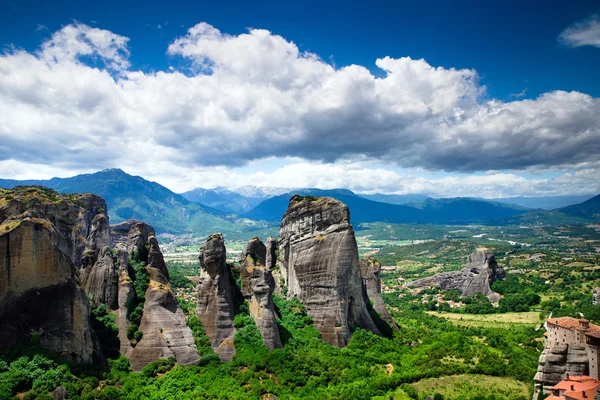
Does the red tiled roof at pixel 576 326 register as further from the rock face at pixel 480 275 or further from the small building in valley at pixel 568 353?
the rock face at pixel 480 275

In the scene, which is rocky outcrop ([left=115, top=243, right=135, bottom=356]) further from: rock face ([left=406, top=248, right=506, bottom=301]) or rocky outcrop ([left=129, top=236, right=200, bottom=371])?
rock face ([left=406, top=248, right=506, bottom=301])

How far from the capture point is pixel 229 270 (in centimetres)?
4828

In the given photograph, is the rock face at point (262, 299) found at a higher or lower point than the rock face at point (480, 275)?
higher

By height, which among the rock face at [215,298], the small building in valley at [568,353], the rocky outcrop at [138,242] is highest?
the rocky outcrop at [138,242]

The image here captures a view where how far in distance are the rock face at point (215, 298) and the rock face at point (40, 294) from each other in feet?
36.2

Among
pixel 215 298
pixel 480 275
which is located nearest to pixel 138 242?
pixel 215 298

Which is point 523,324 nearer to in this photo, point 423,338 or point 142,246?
point 423,338

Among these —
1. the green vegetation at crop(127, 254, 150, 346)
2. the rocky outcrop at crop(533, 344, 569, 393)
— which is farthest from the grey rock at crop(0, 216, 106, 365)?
the rocky outcrop at crop(533, 344, 569, 393)

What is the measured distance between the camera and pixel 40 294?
31719 millimetres

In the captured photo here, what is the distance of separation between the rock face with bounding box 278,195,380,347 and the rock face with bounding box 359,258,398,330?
23.5ft

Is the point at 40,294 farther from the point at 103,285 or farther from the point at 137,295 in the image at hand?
the point at 137,295

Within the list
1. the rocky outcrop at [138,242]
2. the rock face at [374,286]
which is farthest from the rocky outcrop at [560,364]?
the rocky outcrop at [138,242]

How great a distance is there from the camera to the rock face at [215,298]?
41.8 m

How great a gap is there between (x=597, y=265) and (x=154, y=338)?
141m
